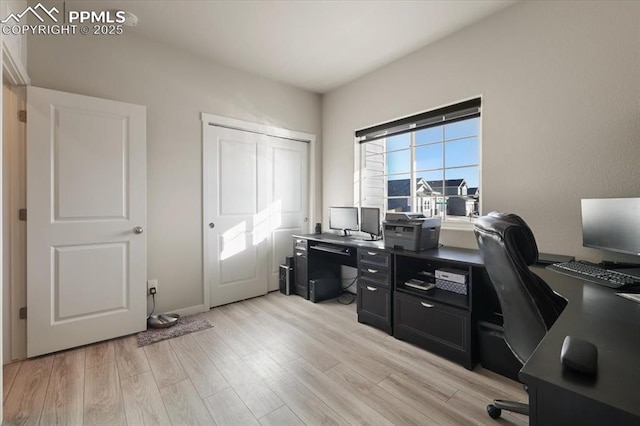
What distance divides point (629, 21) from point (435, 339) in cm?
252

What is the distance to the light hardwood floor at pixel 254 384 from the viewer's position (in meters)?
1.58

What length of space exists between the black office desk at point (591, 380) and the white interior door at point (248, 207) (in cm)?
308

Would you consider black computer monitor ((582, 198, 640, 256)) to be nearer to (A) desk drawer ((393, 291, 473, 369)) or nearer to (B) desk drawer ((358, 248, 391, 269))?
(A) desk drawer ((393, 291, 473, 369))

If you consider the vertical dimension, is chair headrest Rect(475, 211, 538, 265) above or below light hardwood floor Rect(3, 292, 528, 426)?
above

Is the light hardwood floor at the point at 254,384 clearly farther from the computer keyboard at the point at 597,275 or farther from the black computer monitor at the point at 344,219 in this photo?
the black computer monitor at the point at 344,219

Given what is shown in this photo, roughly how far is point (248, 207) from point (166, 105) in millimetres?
Result: 1388

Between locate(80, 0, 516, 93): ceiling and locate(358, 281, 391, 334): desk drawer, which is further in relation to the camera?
locate(358, 281, 391, 334): desk drawer

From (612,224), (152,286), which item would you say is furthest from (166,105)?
(612,224)

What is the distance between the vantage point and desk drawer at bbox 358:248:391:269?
2.59m

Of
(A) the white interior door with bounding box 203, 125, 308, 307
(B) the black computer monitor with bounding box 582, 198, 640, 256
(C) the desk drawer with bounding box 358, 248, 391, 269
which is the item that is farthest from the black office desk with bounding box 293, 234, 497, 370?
(A) the white interior door with bounding box 203, 125, 308, 307

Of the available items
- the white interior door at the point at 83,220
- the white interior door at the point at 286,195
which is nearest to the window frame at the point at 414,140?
the white interior door at the point at 286,195

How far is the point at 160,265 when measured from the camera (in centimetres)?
288

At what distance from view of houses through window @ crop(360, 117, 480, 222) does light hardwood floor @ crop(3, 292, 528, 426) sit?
1463mm

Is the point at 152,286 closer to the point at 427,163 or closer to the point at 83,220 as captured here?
the point at 83,220
